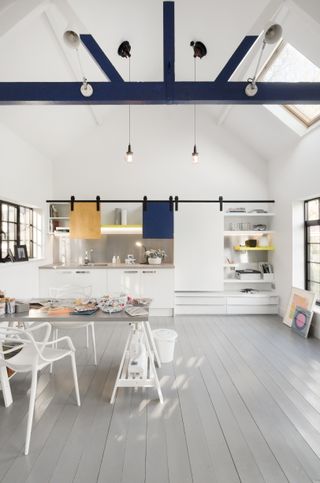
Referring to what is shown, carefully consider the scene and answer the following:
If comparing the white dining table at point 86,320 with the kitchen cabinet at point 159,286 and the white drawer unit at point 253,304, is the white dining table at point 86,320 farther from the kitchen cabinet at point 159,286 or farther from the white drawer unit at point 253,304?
the white drawer unit at point 253,304

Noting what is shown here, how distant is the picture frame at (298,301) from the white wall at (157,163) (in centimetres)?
227

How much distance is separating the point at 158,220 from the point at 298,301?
9.68 feet

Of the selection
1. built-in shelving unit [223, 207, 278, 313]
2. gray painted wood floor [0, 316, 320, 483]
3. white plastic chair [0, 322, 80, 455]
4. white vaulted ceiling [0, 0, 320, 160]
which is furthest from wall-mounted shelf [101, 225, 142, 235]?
white plastic chair [0, 322, 80, 455]

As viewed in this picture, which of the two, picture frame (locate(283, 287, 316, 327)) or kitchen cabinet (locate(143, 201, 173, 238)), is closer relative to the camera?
picture frame (locate(283, 287, 316, 327))

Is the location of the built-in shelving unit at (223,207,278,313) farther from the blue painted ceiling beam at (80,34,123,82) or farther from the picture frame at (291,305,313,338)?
the blue painted ceiling beam at (80,34,123,82)

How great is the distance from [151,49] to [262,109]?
2.13m

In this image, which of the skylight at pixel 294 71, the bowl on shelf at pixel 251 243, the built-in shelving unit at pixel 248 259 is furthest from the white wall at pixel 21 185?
the bowl on shelf at pixel 251 243

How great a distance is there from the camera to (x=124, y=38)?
13.3 feet

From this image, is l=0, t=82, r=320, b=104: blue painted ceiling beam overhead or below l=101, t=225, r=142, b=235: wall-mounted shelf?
overhead

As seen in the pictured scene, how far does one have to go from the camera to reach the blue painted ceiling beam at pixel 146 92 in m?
2.31

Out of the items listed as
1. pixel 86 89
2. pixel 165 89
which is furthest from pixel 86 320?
pixel 165 89

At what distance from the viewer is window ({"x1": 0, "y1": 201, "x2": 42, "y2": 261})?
4.36m

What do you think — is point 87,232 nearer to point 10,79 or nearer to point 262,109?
point 10,79

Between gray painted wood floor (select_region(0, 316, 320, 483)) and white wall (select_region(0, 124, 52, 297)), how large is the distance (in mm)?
1856
